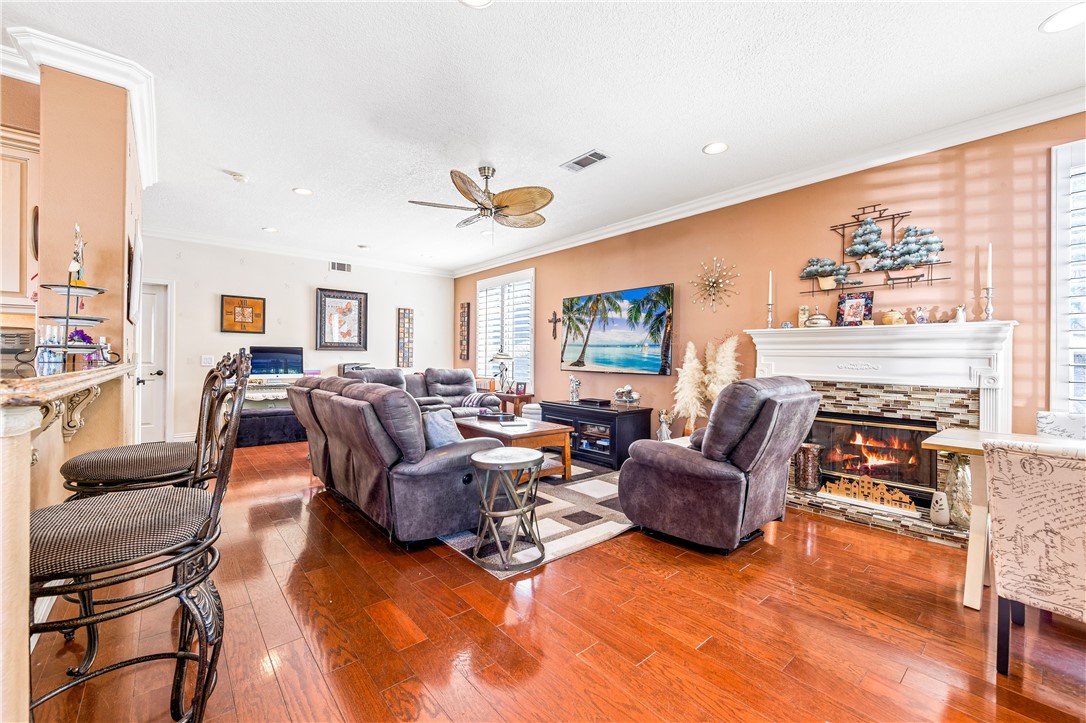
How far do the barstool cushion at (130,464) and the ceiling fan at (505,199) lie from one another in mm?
1993

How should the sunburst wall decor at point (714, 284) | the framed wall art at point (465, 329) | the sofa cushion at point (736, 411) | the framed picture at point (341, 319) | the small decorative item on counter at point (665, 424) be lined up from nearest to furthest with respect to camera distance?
the sofa cushion at point (736, 411)
the sunburst wall decor at point (714, 284)
the small decorative item on counter at point (665, 424)
the framed picture at point (341, 319)
the framed wall art at point (465, 329)

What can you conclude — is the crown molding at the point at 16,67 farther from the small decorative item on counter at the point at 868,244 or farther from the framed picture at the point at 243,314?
the small decorative item on counter at the point at 868,244

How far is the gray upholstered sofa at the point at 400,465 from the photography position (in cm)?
268

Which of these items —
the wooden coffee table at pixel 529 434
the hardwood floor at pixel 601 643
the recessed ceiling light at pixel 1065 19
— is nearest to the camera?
the hardwood floor at pixel 601 643

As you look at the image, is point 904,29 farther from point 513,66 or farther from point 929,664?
point 929,664

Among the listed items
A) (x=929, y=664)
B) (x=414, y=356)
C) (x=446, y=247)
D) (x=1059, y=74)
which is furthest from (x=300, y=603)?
(x=414, y=356)

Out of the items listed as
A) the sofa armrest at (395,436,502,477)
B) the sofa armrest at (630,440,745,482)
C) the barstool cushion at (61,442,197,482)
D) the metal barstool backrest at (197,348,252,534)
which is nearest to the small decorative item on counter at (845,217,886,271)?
the sofa armrest at (630,440,745,482)

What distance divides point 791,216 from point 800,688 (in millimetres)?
3698

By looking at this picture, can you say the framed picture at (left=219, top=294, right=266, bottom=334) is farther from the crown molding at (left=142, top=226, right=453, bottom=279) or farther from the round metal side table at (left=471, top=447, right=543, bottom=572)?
the round metal side table at (left=471, top=447, right=543, bottom=572)

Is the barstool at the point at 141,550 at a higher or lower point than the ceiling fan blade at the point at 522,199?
lower

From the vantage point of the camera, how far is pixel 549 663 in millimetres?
1782

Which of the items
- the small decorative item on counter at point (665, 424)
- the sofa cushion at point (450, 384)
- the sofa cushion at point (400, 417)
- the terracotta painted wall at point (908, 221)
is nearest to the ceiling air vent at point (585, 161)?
the terracotta painted wall at point (908, 221)

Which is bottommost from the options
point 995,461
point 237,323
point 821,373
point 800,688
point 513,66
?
point 800,688

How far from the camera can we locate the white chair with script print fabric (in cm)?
158
